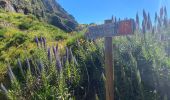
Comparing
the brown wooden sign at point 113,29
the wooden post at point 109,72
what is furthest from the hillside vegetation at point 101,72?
the brown wooden sign at point 113,29

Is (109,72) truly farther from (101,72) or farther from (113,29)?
(101,72)

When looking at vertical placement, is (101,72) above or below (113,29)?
below

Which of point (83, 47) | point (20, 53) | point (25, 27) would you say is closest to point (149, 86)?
point (83, 47)

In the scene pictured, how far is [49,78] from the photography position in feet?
27.7

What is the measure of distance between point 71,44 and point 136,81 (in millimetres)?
4415

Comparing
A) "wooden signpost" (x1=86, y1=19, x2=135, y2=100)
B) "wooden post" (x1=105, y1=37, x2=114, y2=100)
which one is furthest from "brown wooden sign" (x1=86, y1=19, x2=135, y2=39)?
"wooden post" (x1=105, y1=37, x2=114, y2=100)

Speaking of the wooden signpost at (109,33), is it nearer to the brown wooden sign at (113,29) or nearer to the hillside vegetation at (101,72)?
the brown wooden sign at (113,29)

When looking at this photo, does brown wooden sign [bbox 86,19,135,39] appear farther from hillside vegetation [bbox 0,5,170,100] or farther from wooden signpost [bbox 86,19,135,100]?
hillside vegetation [bbox 0,5,170,100]

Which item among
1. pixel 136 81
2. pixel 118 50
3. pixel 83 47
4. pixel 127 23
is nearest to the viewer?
pixel 127 23

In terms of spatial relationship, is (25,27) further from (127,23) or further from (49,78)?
(127,23)

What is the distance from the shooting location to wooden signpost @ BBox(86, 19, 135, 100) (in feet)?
21.3

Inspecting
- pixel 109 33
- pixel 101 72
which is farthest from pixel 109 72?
pixel 101 72

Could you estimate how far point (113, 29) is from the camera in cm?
658

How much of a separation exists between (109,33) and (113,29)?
90 millimetres
